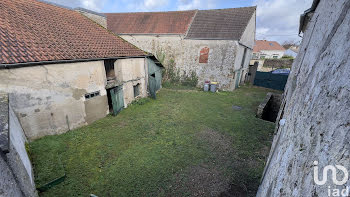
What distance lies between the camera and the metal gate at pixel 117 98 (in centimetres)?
974

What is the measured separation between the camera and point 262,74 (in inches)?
762

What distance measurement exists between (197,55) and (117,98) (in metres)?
11.1

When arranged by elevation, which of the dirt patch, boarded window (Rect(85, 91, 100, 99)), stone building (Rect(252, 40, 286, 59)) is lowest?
the dirt patch

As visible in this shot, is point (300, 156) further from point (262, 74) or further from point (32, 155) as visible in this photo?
point (262, 74)

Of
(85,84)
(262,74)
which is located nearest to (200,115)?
(85,84)

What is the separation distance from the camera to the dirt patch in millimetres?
4893

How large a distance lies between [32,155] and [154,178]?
4.99 metres

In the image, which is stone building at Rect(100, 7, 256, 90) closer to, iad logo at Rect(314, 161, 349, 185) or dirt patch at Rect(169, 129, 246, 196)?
dirt patch at Rect(169, 129, 246, 196)

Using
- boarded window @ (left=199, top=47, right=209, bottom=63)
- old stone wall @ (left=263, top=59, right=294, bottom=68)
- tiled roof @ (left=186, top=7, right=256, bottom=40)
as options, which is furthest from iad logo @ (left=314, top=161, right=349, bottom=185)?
old stone wall @ (left=263, top=59, right=294, bottom=68)

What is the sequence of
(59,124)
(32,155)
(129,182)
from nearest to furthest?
(129,182) → (32,155) → (59,124)

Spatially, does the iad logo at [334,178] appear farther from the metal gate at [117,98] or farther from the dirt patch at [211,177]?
the metal gate at [117,98]

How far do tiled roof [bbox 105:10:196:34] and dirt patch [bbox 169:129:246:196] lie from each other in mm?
14987

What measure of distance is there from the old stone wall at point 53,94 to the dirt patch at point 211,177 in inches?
252

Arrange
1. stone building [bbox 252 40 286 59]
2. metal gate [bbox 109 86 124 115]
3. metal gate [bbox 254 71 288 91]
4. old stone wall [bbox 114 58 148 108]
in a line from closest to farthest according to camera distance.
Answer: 1. metal gate [bbox 109 86 124 115]
2. old stone wall [bbox 114 58 148 108]
3. metal gate [bbox 254 71 288 91]
4. stone building [bbox 252 40 286 59]
